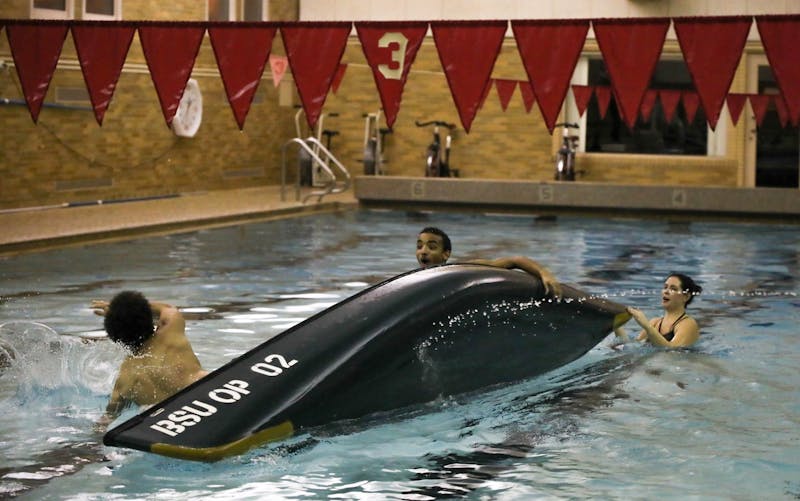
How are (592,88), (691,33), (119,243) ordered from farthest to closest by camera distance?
(592,88) → (119,243) → (691,33)

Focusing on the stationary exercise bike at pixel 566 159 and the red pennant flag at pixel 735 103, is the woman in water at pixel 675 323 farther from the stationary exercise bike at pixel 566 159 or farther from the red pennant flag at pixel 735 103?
the stationary exercise bike at pixel 566 159

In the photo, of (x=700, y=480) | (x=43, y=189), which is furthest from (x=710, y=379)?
(x=43, y=189)

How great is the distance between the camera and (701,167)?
74.1 ft

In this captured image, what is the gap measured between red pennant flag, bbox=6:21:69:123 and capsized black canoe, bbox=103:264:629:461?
5.33m

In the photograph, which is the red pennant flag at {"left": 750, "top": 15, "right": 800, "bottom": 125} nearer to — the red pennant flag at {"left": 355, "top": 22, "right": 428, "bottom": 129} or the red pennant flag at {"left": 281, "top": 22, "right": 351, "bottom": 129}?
the red pennant flag at {"left": 355, "top": 22, "right": 428, "bottom": 129}

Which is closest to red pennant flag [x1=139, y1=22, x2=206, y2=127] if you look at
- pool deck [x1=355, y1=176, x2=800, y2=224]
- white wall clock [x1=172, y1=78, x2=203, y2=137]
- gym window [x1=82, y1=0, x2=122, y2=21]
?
gym window [x1=82, y1=0, x2=122, y2=21]

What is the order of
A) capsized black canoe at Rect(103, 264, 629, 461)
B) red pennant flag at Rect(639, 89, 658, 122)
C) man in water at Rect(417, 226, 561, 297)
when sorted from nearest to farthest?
capsized black canoe at Rect(103, 264, 629, 461) → man in water at Rect(417, 226, 561, 297) → red pennant flag at Rect(639, 89, 658, 122)

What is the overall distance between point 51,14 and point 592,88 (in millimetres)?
7825

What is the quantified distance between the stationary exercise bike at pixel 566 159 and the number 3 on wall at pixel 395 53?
10.6m

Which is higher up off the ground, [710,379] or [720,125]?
[720,125]

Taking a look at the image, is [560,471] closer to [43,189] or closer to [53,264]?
[53,264]

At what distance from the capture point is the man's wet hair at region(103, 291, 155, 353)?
7.02 m

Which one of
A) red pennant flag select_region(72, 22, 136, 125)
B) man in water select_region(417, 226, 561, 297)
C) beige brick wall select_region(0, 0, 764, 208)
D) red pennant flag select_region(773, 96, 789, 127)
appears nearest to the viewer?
man in water select_region(417, 226, 561, 297)

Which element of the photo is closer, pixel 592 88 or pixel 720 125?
pixel 592 88
